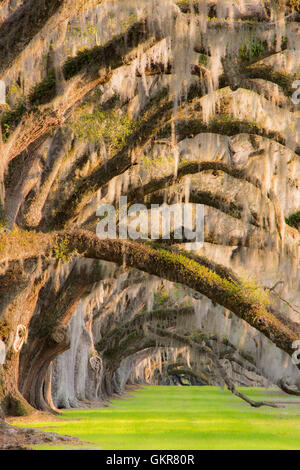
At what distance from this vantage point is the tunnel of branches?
10305mm

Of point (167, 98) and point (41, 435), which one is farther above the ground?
point (167, 98)

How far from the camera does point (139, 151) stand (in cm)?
1327

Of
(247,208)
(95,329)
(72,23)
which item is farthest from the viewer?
(95,329)

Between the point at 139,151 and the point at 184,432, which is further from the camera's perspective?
the point at 184,432

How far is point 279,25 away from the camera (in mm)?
10359

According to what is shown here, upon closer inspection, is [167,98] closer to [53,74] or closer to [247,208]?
[53,74]

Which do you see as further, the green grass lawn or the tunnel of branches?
the green grass lawn

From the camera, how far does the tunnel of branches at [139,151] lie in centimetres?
1030

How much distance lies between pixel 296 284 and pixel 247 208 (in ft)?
13.4

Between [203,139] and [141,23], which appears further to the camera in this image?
[203,139]

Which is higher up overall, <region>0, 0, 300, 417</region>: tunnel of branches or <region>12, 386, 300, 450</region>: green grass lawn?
<region>0, 0, 300, 417</region>: tunnel of branches

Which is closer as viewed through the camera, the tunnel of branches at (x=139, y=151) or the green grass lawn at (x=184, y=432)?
the tunnel of branches at (x=139, y=151)

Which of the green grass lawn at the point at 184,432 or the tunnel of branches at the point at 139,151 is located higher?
the tunnel of branches at the point at 139,151
